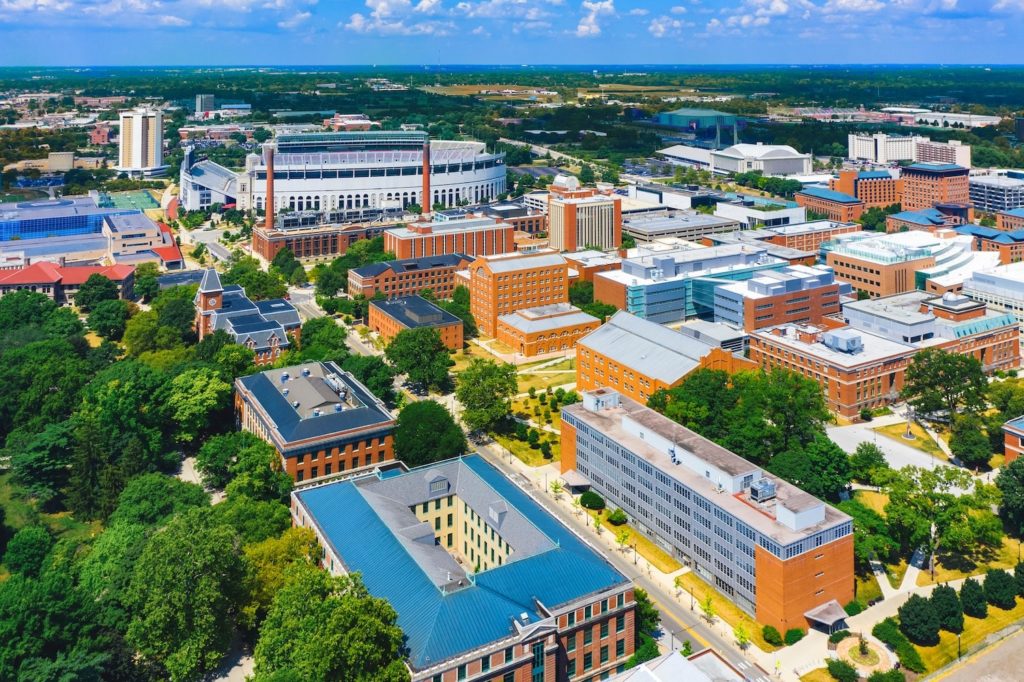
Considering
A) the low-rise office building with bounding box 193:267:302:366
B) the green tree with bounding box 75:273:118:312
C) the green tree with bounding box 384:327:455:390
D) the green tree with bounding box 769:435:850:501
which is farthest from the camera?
the green tree with bounding box 75:273:118:312

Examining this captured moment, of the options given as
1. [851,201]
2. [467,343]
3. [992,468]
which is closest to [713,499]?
[992,468]

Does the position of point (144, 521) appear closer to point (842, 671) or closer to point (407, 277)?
point (842, 671)

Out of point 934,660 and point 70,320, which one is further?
point 70,320

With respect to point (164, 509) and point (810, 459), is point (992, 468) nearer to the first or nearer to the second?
point (810, 459)

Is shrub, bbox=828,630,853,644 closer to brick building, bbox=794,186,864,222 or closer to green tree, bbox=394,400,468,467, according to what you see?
green tree, bbox=394,400,468,467

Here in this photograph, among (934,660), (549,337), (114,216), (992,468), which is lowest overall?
(934,660)

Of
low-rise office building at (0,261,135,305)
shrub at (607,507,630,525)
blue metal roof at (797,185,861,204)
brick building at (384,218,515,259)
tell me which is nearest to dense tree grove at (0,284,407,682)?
low-rise office building at (0,261,135,305)

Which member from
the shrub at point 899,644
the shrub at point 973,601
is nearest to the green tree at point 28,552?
the shrub at point 899,644
